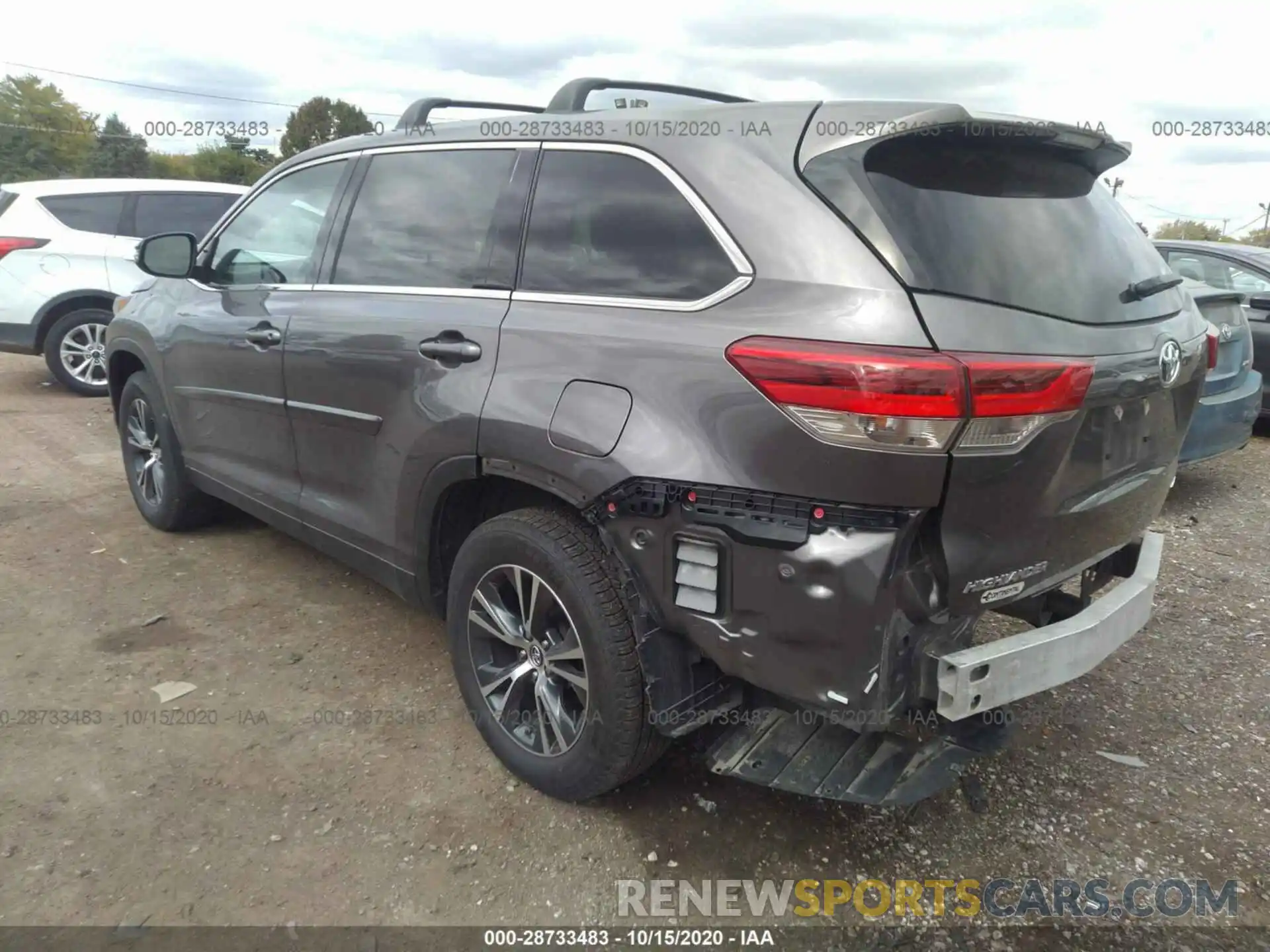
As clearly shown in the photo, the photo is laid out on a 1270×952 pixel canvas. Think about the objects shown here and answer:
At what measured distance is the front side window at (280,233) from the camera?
3414 mm

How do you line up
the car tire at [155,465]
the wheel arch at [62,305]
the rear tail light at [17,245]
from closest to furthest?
the car tire at [155,465] → the rear tail light at [17,245] → the wheel arch at [62,305]

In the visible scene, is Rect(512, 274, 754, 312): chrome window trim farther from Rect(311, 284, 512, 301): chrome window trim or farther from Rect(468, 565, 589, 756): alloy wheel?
Rect(468, 565, 589, 756): alloy wheel

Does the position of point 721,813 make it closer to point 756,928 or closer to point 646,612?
point 756,928

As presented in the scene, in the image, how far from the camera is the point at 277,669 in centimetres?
336

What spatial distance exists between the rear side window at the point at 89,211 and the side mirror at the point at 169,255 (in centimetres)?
482

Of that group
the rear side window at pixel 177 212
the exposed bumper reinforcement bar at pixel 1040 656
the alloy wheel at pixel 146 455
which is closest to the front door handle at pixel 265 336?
the alloy wheel at pixel 146 455

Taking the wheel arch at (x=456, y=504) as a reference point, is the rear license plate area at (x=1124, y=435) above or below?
above

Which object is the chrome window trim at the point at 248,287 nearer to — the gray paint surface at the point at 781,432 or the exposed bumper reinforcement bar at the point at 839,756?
the gray paint surface at the point at 781,432

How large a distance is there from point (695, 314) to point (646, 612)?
738 mm

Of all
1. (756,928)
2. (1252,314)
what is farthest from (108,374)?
(1252,314)

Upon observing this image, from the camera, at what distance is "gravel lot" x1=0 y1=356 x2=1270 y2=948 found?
2309 millimetres

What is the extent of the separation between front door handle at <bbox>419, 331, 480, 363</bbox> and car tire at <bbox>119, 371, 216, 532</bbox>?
2.31 m
